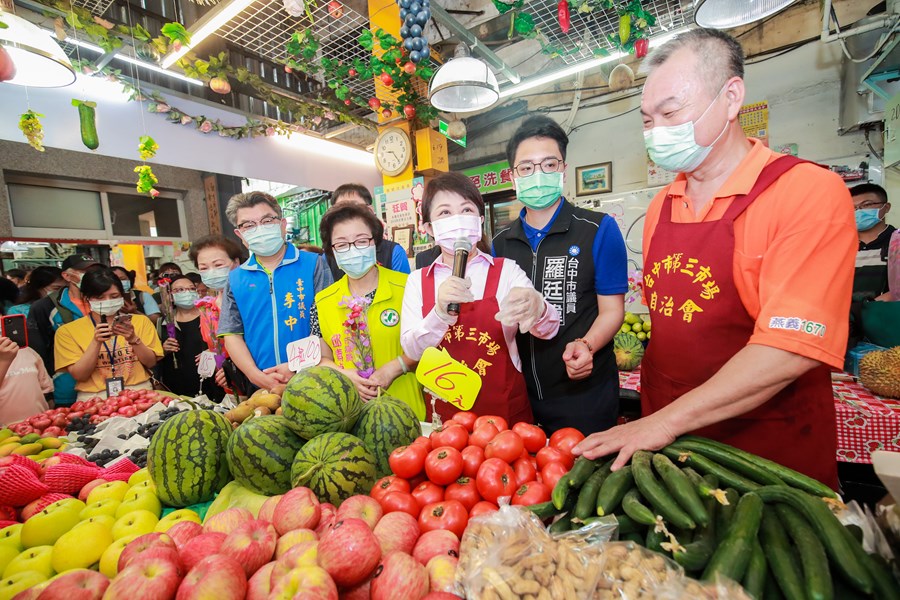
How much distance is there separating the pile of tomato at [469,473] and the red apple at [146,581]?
53 cm

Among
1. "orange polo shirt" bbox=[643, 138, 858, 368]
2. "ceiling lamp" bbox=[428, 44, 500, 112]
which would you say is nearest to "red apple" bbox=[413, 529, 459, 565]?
"orange polo shirt" bbox=[643, 138, 858, 368]

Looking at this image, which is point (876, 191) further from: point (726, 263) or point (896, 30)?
point (726, 263)

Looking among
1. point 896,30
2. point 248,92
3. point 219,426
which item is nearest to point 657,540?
point 219,426

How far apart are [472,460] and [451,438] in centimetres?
11

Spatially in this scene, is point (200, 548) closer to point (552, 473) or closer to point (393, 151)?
point (552, 473)

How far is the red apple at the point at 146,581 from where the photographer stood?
816 mm

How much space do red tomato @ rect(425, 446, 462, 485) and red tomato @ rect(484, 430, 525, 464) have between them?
11cm

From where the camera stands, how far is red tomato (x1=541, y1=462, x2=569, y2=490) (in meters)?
1.22

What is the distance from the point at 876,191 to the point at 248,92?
860cm

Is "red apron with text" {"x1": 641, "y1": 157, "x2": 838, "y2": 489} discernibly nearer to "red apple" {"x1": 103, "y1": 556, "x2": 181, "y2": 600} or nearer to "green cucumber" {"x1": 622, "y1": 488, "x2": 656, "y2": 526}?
"green cucumber" {"x1": 622, "y1": 488, "x2": 656, "y2": 526}

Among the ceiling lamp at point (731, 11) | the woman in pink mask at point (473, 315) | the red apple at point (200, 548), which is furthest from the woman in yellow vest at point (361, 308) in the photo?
the ceiling lamp at point (731, 11)

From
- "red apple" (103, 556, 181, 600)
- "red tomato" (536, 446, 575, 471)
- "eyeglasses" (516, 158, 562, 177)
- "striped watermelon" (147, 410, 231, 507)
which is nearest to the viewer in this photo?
"red apple" (103, 556, 181, 600)

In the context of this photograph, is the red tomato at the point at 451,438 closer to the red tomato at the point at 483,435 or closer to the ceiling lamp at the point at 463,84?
the red tomato at the point at 483,435

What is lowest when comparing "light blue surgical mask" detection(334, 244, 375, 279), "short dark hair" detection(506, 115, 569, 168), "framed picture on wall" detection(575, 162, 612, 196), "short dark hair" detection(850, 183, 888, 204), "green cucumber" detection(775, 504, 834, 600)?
"green cucumber" detection(775, 504, 834, 600)
